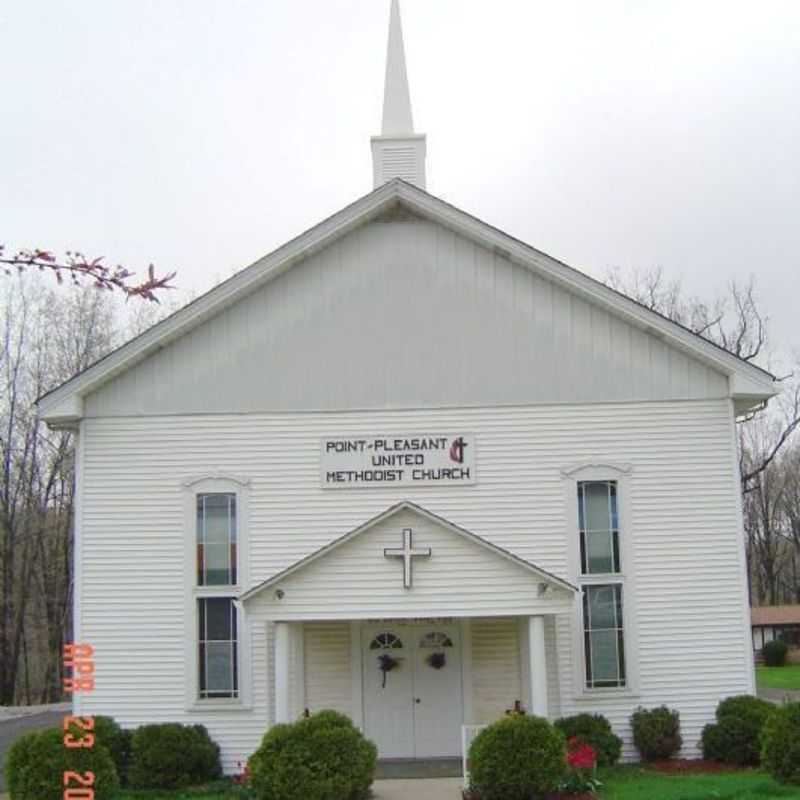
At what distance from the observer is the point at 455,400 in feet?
62.1

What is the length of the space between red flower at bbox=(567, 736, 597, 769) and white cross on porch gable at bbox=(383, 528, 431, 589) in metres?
3.08

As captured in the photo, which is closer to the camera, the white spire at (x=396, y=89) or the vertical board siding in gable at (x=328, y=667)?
the vertical board siding in gable at (x=328, y=667)

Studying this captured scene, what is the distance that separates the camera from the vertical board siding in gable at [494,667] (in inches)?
737

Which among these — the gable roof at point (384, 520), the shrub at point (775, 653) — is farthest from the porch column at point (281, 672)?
the shrub at point (775, 653)

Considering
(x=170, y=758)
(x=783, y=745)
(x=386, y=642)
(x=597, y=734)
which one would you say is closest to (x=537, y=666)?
(x=597, y=734)

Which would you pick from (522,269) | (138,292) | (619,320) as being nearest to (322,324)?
(522,269)

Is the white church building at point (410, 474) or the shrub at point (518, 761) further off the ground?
the white church building at point (410, 474)

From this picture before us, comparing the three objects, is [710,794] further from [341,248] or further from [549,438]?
[341,248]

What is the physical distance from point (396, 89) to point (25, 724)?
62.6 feet

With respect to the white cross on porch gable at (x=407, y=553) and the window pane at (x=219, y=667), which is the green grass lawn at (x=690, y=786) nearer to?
the white cross on porch gable at (x=407, y=553)

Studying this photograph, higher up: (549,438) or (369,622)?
(549,438)

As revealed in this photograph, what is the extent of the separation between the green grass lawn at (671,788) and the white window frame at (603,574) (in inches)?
50.8

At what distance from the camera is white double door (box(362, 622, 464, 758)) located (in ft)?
61.2

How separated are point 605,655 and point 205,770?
20.0ft
